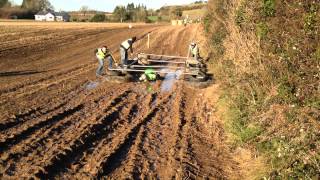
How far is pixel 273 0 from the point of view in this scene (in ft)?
37.5

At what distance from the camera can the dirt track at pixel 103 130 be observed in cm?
841

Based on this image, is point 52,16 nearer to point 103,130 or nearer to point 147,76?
point 147,76

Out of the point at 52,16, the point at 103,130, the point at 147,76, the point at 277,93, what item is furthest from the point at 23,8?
the point at 277,93

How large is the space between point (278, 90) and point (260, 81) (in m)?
1.66

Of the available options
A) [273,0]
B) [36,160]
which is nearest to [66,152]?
[36,160]

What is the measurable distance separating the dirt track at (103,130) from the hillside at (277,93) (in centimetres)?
70

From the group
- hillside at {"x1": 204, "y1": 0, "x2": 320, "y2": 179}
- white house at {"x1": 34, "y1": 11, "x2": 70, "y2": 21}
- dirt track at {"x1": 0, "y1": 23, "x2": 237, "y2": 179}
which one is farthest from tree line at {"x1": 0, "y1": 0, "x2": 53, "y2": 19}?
hillside at {"x1": 204, "y1": 0, "x2": 320, "y2": 179}

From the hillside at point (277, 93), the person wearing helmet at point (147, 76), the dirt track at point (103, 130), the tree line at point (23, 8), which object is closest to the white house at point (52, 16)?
the tree line at point (23, 8)

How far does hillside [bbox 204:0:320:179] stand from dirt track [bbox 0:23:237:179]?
27.6 inches

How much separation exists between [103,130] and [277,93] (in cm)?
399

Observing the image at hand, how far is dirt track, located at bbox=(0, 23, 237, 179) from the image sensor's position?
331 inches

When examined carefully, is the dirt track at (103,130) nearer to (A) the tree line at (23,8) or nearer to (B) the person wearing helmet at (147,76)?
(B) the person wearing helmet at (147,76)

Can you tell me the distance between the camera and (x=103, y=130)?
10.7m

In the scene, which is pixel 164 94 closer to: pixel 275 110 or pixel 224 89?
pixel 224 89
